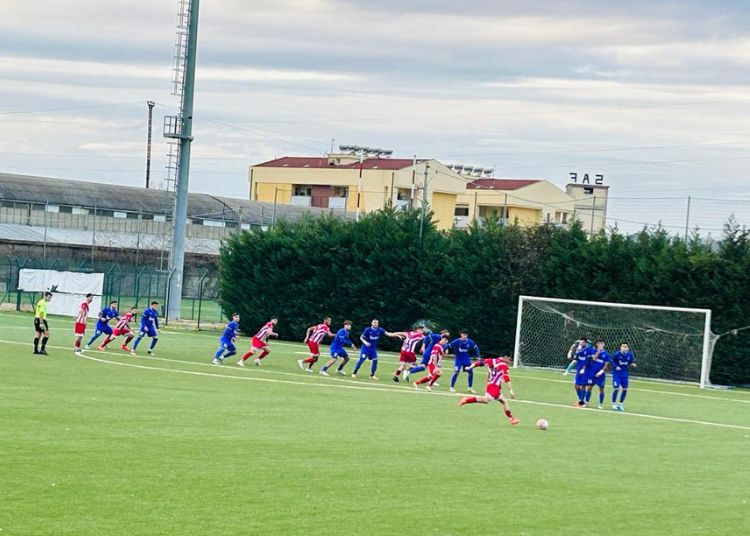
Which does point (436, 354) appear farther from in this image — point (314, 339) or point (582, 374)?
point (314, 339)

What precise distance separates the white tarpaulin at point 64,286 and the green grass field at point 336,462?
29.1 metres

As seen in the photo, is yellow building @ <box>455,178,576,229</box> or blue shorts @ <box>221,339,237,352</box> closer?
blue shorts @ <box>221,339,237,352</box>

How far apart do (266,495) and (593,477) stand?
220 inches

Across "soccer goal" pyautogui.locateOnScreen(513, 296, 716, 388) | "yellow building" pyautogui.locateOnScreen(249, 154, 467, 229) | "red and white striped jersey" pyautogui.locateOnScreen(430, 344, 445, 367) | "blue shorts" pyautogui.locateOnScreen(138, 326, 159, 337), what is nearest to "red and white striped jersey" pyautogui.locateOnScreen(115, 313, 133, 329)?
"blue shorts" pyautogui.locateOnScreen(138, 326, 159, 337)

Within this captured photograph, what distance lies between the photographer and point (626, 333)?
1746 inches

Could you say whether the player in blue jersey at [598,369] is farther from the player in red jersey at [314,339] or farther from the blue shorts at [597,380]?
the player in red jersey at [314,339]

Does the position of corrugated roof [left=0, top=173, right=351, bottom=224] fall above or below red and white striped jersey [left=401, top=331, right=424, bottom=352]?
above

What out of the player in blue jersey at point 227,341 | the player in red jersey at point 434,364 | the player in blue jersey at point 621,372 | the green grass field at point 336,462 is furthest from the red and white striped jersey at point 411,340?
the player in blue jersey at point 621,372

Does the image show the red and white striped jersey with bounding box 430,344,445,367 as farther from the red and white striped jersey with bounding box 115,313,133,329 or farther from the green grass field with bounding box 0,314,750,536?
the red and white striped jersey with bounding box 115,313,133,329

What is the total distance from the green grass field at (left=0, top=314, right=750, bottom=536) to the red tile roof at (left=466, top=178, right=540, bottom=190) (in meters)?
67.7

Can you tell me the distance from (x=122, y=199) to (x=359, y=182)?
17.9 meters

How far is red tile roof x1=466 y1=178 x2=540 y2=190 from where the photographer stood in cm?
9800

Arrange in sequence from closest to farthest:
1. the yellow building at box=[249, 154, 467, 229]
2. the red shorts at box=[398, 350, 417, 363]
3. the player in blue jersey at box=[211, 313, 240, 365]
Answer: the red shorts at box=[398, 350, 417, 363] < the player in blue jersey at box=[211, 313, 240, 365] < the yellow building at box=[249, 154, 467, 229]

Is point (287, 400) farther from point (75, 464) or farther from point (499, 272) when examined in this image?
point (499, 272)
